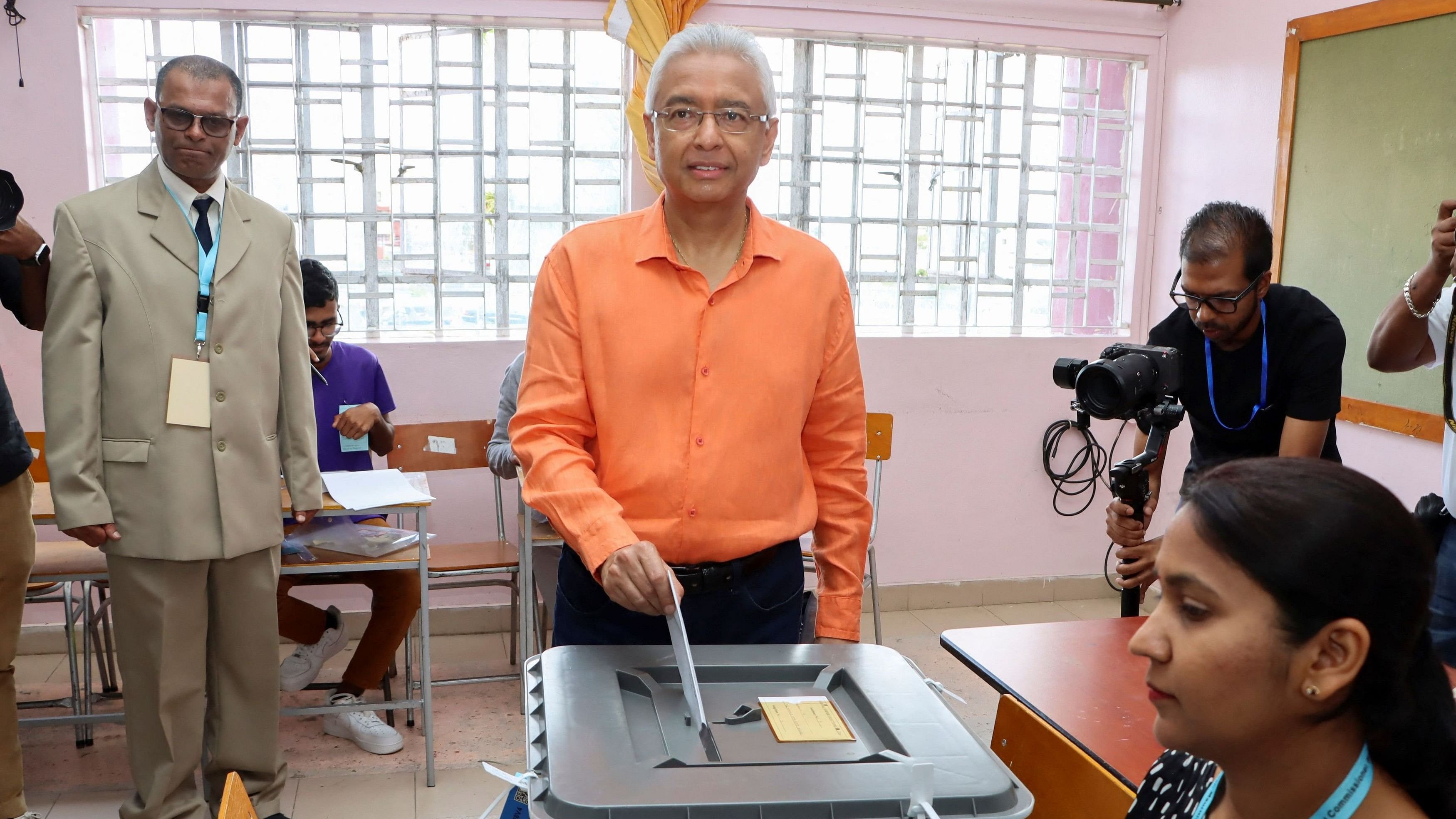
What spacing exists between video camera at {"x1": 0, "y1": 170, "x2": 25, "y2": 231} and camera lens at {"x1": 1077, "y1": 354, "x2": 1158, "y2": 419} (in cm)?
215

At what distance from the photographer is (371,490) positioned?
284cm

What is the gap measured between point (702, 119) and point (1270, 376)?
4.47ft

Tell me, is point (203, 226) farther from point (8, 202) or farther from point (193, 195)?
point (8, 202)

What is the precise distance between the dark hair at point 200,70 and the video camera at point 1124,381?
1.88 metres

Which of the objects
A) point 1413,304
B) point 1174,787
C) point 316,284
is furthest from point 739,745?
point 316,284

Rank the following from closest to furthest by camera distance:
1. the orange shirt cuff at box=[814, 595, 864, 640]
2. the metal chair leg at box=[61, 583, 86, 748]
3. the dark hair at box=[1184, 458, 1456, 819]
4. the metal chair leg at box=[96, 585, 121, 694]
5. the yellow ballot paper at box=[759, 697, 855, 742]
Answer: the dark hair at box=[1184, 458, 1456, 819] < the yellow ballot paper at box=[759, 697, 855, 742] < the orange shirt cuff at box=[814, 595, 864, 640] < the metal chair leg at box=[61, 583, 86, 748] < the metal chair leg at box=[96, 585, 121, 694]

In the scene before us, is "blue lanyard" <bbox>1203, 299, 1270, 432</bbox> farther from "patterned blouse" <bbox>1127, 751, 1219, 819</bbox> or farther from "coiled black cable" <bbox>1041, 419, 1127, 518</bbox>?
"coiled black cable" <bbox>1041, 419, 1127, 518</bbox>

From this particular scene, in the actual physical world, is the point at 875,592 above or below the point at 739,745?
below

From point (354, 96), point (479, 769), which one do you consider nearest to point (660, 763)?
point (479, 769)

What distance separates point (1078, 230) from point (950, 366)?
0.87 m

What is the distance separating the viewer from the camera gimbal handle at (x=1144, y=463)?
181 centimetres

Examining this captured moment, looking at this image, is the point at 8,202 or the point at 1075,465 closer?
the point at 8,202

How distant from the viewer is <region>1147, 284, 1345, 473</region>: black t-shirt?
2057 mm

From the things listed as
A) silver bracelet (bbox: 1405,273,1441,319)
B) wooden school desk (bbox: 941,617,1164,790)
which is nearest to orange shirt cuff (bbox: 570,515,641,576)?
wooden school desk (bbox: 941,617,1164,790)
